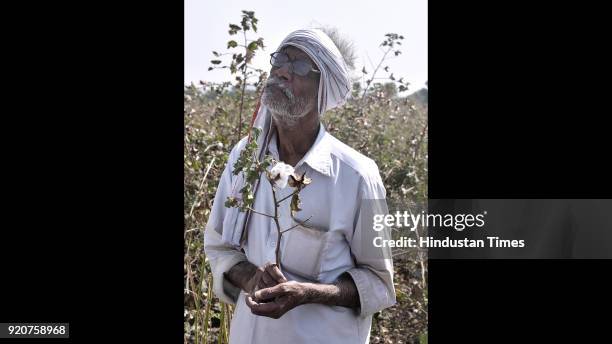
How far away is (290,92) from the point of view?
2.05 metres

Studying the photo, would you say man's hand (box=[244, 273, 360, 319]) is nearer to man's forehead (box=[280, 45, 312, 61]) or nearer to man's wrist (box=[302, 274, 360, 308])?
man's wrist (box=[302, 274, 360, 308])

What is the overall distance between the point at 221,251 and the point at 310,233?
326 millimetres

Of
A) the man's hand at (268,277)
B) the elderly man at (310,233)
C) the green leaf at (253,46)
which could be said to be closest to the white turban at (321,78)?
the elderly man at (310,233)

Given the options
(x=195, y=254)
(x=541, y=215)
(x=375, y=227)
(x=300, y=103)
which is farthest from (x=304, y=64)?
(x=195, y=254)

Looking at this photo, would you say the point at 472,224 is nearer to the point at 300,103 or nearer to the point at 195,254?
the point at 300,103

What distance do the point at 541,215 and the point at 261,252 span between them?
2.98 ft

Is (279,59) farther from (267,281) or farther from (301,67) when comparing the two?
(267,281)

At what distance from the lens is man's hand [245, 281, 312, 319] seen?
1.79m

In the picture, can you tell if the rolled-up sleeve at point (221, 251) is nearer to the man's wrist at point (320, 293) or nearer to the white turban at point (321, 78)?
the white turban at point (321, 78)

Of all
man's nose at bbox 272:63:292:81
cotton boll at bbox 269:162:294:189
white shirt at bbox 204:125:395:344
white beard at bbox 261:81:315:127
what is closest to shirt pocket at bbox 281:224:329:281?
white shirt at bbox 204:125:395:344

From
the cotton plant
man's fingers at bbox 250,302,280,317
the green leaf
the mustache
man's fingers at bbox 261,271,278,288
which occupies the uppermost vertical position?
the green leaf

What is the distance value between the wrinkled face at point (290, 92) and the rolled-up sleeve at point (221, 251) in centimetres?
19

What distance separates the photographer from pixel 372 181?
80.0 inches

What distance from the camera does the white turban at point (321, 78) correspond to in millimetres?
2068
